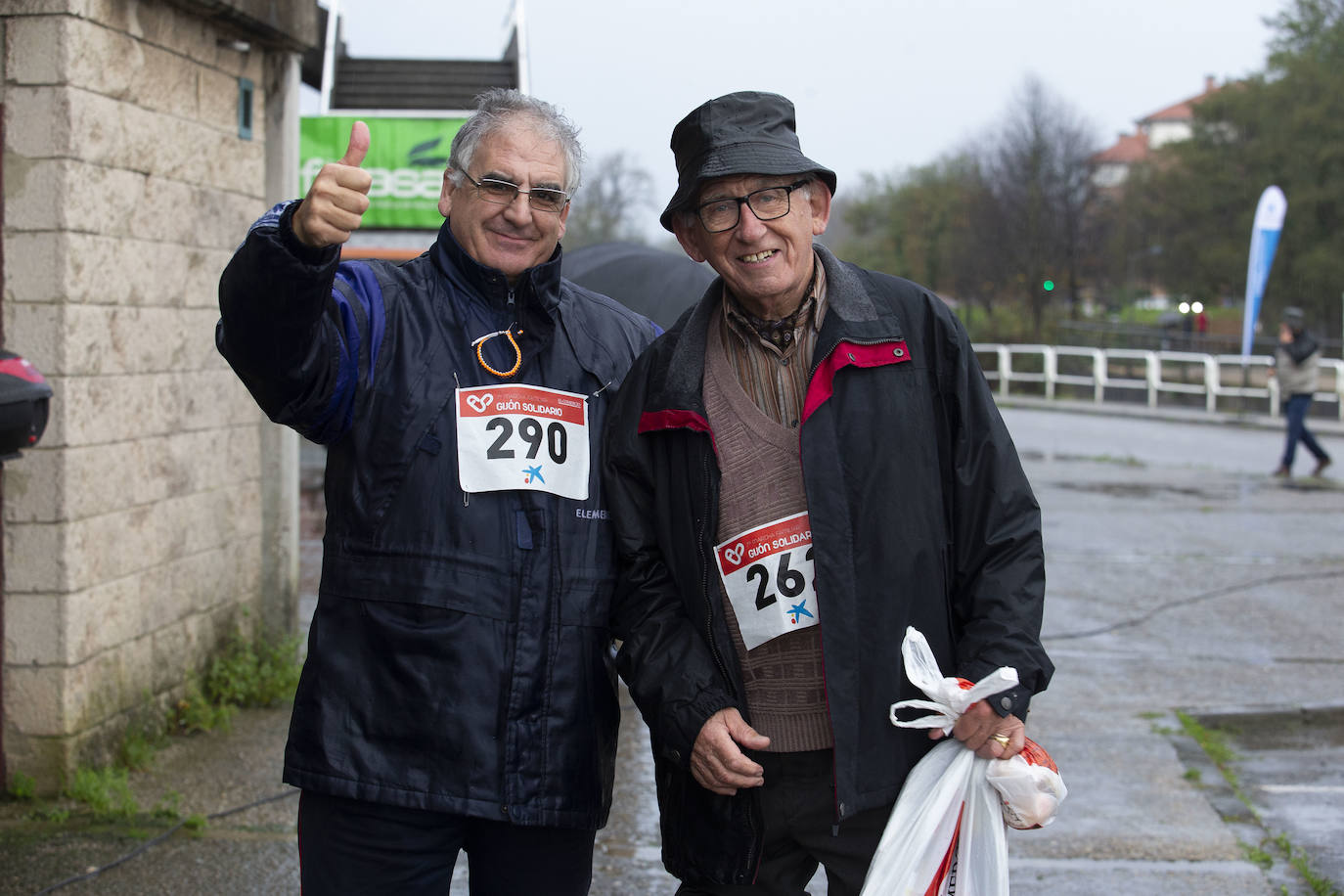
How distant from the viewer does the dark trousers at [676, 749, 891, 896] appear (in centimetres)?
246

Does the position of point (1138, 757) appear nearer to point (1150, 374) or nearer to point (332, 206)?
point (332, 206)

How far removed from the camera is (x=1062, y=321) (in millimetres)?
37312

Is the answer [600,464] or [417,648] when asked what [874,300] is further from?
[417,648]

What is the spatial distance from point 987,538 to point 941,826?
0.50 metres

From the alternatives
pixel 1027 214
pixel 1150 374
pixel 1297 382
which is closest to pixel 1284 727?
pixel 1297 382

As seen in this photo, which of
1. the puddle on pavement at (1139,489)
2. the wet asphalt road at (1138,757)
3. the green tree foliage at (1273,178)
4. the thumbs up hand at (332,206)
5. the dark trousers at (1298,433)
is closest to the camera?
the thumbs up hand at (332,206)

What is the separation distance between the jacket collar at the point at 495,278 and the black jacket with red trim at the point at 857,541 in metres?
0.24

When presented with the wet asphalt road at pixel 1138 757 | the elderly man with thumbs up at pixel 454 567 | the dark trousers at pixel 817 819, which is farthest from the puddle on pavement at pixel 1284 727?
the elderly man with thumbs up at pixel 454 567

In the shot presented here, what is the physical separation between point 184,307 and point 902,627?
3.48 metres

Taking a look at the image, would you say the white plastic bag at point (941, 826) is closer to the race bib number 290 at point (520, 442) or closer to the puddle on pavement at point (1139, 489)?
the race bib number 290 at point (520, 442)

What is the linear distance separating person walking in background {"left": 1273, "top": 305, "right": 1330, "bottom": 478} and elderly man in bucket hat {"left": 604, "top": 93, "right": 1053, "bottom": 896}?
42.9ft

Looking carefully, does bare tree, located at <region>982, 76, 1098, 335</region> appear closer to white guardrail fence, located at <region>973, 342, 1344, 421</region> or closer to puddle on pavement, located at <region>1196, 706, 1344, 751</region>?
white guardrail fence, located at <region>973, 342, 1344, 421</region>

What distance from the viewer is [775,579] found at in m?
2.40

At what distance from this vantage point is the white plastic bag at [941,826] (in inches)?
90.0
